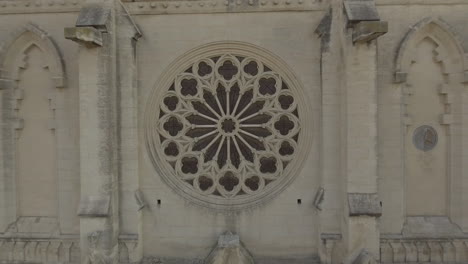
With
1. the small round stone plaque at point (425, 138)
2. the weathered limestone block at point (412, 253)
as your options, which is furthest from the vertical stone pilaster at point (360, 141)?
the small round stone plaque at point (425, 138)

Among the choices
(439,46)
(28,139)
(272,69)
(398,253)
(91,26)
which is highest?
(91,26)

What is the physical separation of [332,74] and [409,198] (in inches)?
122

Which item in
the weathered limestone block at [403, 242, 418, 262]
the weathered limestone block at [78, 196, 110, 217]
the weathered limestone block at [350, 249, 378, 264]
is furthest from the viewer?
Result: the weathered limestone block at [403, 242, 418, 262]

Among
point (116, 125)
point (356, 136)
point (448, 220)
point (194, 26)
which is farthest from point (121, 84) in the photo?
point (448, 220)

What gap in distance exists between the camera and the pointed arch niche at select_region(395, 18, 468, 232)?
23.3 feet

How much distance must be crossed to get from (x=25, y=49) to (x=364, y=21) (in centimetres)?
700

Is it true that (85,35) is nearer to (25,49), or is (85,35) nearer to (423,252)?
(25,49)

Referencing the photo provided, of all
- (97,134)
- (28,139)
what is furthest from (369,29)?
(28,139)

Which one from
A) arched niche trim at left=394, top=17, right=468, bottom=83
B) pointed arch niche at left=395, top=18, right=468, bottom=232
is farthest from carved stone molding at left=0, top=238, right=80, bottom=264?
arched niche trim at left=394, top=17, right=468, bottom=83

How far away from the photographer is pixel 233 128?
734 centimetres

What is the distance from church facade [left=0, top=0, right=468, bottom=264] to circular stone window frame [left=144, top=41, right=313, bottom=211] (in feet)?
0.10

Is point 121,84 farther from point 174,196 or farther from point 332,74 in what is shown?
point 332,74

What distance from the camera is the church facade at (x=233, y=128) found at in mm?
6941

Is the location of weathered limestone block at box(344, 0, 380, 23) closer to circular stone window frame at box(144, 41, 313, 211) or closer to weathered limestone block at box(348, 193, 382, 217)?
circular stone window frame at box(144, 41, 313, 211)
